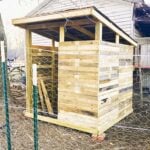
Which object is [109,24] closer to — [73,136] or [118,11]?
[73,136]

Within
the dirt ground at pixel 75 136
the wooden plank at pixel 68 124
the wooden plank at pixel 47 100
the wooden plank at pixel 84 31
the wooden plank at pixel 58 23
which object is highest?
the wooden plank at pixel 58 23

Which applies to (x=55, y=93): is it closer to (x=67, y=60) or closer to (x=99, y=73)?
(x=67, y=60)

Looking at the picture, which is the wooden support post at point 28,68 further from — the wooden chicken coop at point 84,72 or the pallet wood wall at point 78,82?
the pallet wood wall at point 78,82

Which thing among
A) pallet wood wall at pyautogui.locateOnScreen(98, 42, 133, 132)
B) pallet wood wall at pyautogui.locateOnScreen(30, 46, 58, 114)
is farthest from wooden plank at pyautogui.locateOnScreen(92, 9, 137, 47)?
pallet wood wall at pyautogui.locateOnScreen(30, 46, 58, 114)

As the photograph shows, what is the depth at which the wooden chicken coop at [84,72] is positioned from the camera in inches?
229

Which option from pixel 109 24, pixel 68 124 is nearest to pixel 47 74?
pixel 68 124

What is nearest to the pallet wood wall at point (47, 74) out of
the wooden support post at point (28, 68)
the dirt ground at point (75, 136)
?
the wooden support post at point (28, 68)

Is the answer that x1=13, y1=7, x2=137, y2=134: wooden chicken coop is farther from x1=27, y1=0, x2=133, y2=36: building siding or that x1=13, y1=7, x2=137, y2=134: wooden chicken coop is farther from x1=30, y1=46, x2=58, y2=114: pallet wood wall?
x1=27, y1=0, x2=133, y2=36: building siding

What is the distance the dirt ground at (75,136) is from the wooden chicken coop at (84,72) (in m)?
0.22

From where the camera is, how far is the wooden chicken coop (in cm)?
582

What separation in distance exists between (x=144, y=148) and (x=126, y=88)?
256 centimetres

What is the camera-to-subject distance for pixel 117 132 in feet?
20.5

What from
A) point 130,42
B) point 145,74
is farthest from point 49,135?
point 145,74

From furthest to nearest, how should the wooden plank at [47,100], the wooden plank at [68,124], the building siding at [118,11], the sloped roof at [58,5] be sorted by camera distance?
the sloped roof at [58,5], the building siding at [118,11], the wooden plank at [47,100], the wooden plank at [68,124]
